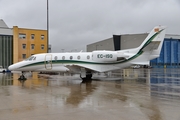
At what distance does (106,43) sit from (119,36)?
10847 millimetres

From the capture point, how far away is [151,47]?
1830 centimetres

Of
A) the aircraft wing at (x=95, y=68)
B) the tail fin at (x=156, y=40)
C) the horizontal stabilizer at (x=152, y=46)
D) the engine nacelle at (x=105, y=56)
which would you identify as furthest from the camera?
the aircraft wing at (x=95, y=68)

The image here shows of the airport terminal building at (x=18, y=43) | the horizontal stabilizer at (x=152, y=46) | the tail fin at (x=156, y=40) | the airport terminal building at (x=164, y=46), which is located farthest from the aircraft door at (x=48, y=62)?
the airport terminal building at (x=164, y=46)

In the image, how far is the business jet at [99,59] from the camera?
1831 cm

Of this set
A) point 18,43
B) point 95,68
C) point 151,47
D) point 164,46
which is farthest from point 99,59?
point 164,46

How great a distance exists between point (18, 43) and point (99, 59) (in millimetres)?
35066

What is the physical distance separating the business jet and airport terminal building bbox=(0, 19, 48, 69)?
29.8 m

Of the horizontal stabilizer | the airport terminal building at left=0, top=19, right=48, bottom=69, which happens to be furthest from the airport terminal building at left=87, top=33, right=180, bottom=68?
the horizontal stabilizer

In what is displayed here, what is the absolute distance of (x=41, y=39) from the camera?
51500 mm

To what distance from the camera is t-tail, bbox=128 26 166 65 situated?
18.0 metres

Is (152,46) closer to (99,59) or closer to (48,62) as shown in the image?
(99,59)

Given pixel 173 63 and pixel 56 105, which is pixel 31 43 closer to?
pixel 56 105

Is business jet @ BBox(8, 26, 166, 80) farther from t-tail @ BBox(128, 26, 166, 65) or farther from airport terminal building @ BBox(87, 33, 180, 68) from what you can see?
airport terminal building @ BBox(87, 33, 180, 68)

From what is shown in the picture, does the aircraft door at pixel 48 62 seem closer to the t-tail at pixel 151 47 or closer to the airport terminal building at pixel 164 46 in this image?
the t-tail at pixel 151 47
